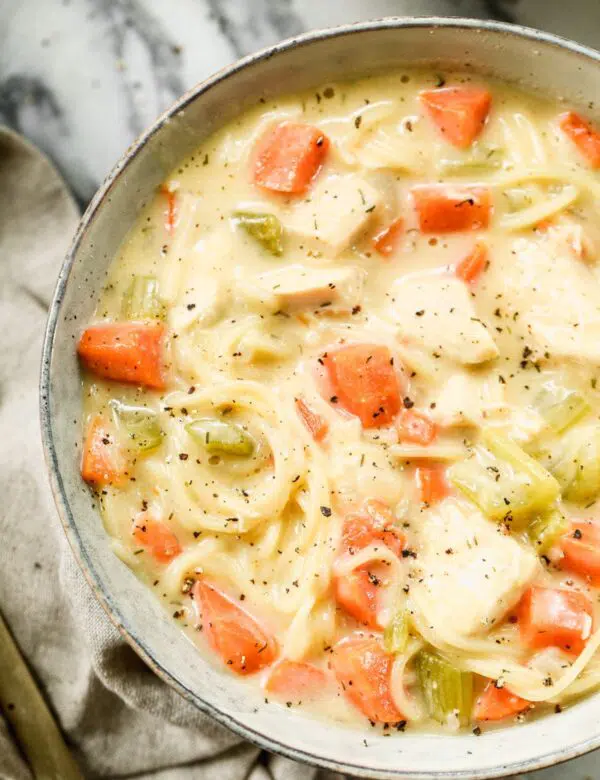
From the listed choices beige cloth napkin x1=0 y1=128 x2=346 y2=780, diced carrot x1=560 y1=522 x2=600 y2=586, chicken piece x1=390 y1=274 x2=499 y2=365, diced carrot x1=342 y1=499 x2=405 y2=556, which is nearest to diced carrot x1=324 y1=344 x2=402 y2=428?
chicken piece x1=390 y1=274 x2=499 y2=365

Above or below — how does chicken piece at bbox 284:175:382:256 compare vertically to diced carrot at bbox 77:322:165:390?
above

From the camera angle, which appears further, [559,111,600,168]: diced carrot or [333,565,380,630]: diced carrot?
[559,111,600,168]: diced carrot

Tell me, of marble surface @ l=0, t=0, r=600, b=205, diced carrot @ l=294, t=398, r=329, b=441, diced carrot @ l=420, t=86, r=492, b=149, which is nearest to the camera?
diced carrot @ l=294, t=398, r=329, b=441

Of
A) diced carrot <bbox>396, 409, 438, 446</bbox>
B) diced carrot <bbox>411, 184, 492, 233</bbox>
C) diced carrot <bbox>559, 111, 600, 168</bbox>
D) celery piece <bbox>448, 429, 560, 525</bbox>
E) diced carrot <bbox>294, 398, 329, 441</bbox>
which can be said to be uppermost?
diced carrot <bbox>559, 111, 600, 168</bbox>

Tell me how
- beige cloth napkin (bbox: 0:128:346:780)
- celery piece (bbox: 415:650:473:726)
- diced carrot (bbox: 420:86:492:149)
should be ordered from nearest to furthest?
celery piece (bbox: 415:650:473:726) < diced carrot (bbox: 420:86:492:149) < beige cloth napkin (bbox: 0:128:346:780)

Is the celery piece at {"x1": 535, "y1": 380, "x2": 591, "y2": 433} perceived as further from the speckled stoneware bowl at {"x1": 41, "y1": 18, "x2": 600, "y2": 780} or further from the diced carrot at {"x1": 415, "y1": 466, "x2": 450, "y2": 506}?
the speckled stoneware bowl at {"x1": 41, "y1": 18, "x2": 600, "y2": 780}

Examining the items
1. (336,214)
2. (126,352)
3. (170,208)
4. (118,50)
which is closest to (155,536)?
(126,352)

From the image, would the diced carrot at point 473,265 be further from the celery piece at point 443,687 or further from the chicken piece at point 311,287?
the celery piece at point 443,687

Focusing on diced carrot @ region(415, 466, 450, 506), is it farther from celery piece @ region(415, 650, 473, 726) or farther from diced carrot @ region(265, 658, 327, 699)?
diced carrot @ region(265, 658, 327, 699)

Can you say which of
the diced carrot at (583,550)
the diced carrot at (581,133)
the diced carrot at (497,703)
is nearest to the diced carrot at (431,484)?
the diced carrot at (583,550)
